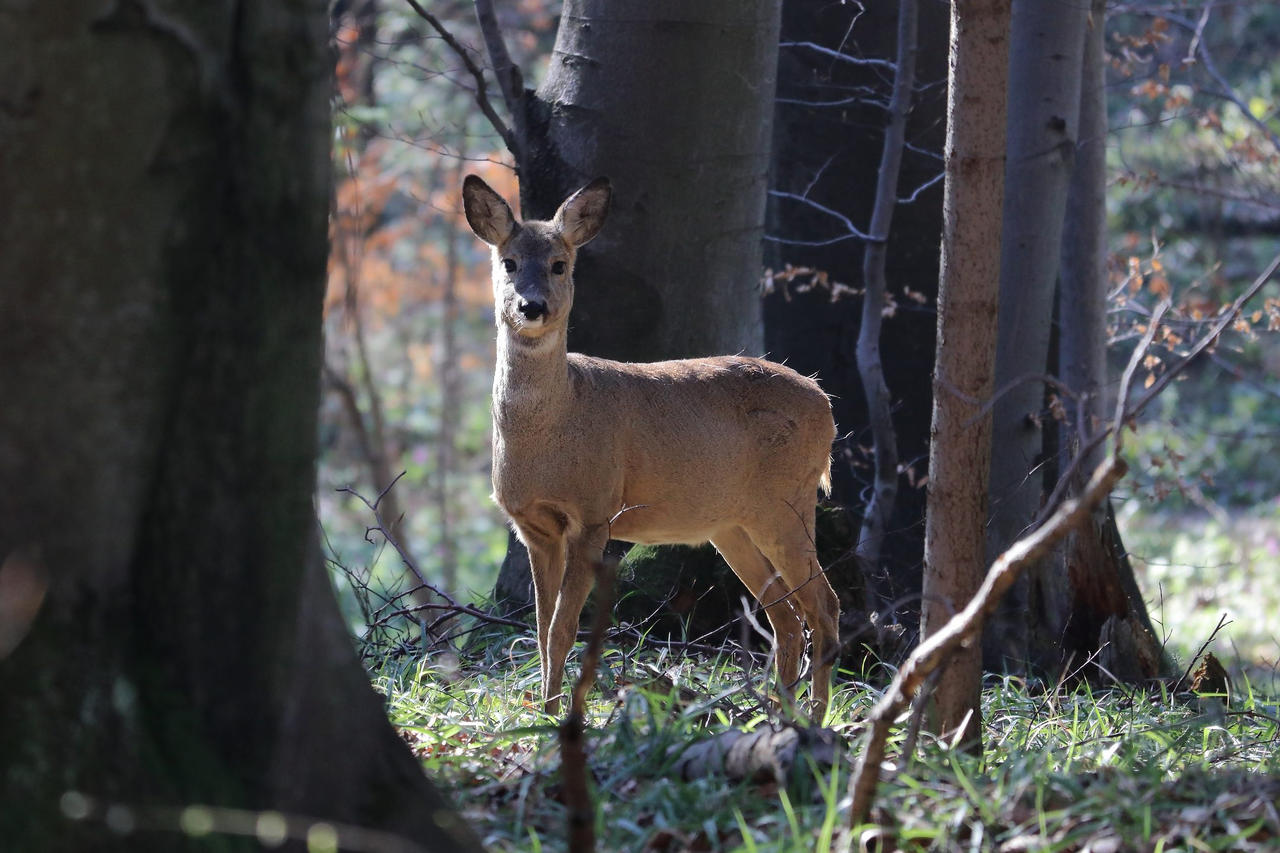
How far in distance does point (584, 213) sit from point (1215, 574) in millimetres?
10490

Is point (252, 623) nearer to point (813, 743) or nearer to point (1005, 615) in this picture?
point (813, 743)

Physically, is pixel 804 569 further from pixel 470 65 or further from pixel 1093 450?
pixel 470 65

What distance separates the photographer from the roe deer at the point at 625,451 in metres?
5.59

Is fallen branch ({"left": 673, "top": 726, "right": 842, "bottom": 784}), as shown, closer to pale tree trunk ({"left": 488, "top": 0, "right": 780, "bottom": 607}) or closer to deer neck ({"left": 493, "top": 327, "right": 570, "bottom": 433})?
deer neck ({"left": 493, "top": 327, "right": 570, "bottom": 433})

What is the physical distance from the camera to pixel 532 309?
559cm

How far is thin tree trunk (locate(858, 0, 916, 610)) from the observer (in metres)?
7.05

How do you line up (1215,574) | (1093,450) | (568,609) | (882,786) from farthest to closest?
(1215,574), (1093,450), (568,609), (882,786)

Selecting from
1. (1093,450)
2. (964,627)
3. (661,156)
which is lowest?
(964,627)

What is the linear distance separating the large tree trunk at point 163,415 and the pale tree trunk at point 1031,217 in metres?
4.66

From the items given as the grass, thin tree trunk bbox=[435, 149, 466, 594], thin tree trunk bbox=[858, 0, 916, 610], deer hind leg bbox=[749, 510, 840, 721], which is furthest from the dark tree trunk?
thin tree trunk bbox=[435, 149, 466, 594]

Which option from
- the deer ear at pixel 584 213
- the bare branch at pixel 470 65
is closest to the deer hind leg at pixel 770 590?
the deer ear at pixel 584 213

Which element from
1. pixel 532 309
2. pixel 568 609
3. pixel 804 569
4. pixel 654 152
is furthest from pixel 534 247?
pixel 804 569

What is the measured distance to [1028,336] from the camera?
707 centimetres

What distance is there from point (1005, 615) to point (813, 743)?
150 inches
